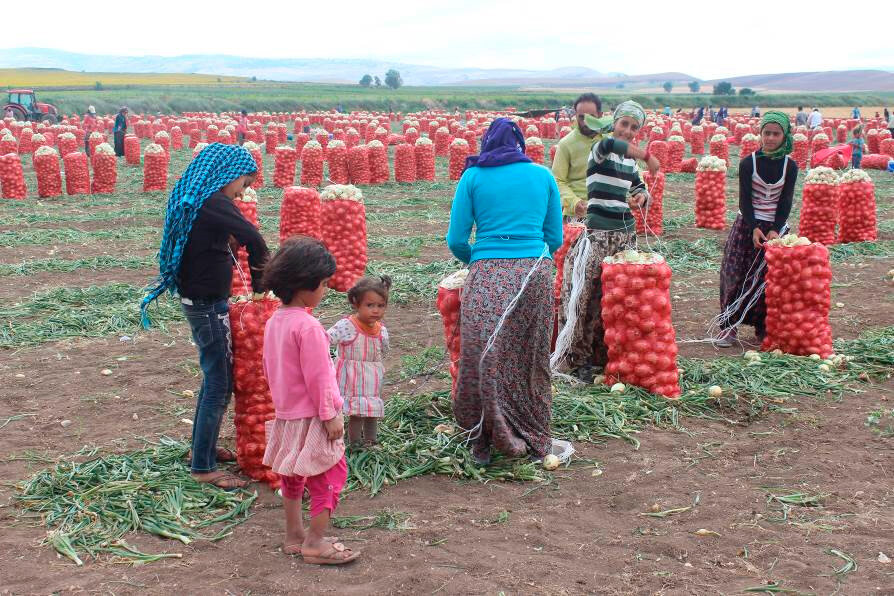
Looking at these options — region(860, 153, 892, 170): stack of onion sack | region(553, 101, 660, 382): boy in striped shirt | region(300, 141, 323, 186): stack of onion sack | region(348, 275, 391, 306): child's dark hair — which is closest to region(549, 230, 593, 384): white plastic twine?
region(553, 101, 660, 382): boy in striped shirt

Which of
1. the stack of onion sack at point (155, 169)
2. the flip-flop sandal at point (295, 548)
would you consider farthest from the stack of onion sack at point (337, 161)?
the flip-flop sandal at point (295, 548)

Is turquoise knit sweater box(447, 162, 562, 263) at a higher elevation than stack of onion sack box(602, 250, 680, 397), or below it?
higher

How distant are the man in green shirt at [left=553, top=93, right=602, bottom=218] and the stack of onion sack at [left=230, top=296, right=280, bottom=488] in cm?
269

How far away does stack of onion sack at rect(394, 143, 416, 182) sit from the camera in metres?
21.6

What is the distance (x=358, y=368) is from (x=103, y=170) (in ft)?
51.7

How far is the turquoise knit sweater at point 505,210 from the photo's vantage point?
177 inches

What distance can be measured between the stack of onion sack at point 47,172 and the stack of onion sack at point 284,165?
482 cm

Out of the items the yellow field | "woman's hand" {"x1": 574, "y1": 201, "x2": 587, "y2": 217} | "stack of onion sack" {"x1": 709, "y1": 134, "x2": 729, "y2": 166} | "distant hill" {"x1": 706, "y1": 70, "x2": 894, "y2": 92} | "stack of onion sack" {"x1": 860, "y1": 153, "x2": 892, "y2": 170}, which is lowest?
"stack of onion sack" {"x1": 860, "y1": 153, "x2": 892, "y2": 170}

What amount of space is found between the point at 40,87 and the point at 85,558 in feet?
237

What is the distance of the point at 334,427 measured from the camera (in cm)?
365

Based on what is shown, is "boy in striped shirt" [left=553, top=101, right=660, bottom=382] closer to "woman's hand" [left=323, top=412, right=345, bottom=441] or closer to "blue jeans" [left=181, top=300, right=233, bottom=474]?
"blue jeans" [left=181, top=300, right=233, bottom=474]

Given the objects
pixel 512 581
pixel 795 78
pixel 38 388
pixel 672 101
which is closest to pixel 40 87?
pixel 672 101

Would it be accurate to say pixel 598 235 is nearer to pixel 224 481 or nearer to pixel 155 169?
pixel 224 481

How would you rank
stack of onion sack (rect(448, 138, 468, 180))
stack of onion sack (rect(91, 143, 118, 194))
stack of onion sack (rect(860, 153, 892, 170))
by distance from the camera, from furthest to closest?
Result: stack of onion sack (rect(860, 153, 892, 170)) → stack of onion sack (rect(448, 138, 468, 180)) → stack of onion sack (rect(91, 143, 118, 194))
